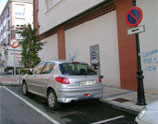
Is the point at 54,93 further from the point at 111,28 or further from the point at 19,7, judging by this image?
the point at 19,7

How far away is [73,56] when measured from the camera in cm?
1225

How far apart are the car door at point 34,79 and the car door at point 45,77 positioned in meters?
0.25

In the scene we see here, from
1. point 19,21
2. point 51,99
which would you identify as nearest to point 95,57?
point 51,99

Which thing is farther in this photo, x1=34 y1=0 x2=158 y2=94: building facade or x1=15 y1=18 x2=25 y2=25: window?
x1=15 y1=18 x2=25 y2=25: window

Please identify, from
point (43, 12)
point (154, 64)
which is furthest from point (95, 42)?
point (43, 12)

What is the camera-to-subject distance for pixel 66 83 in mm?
4809

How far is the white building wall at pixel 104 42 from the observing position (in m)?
8.66

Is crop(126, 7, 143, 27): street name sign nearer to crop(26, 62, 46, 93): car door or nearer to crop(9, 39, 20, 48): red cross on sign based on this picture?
crop(26, 62, 46, 93): car door

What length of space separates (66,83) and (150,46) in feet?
13.7

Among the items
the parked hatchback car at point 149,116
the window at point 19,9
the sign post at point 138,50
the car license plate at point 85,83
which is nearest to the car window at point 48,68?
the car license plate at point 85,83

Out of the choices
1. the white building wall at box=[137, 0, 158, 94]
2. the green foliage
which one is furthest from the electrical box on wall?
the green foliage

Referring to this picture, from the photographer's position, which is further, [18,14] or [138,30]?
[18,14]

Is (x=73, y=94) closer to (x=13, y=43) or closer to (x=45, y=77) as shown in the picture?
(x=45, y=77)

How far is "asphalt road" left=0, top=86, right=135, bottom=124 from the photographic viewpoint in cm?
421
